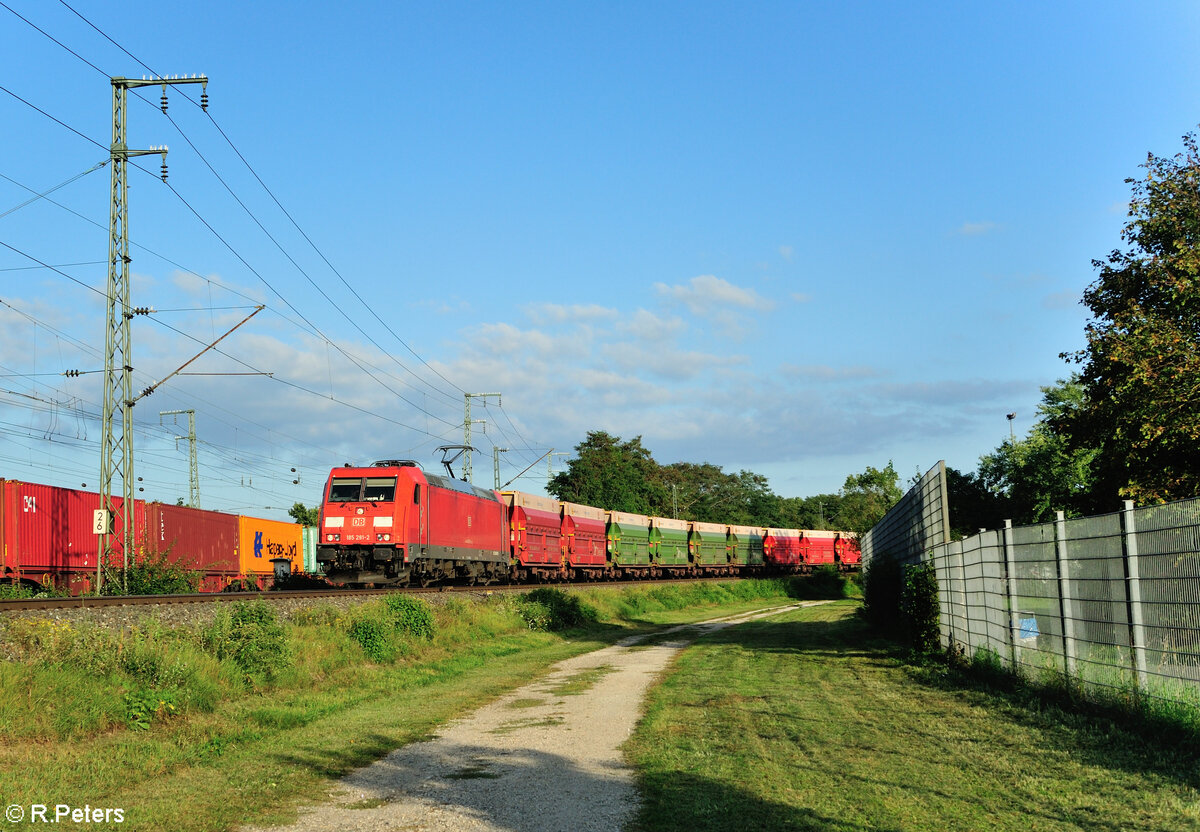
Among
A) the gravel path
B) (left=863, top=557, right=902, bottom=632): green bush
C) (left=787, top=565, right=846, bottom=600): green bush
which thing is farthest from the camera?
(left=787, top=565, right=846, bottom=600): green bush

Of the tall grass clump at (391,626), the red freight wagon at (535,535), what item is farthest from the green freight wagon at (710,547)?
the tall grass clump at (391,626)

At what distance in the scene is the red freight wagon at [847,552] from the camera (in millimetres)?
82606

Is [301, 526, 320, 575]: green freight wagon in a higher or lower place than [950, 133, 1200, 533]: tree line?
lower

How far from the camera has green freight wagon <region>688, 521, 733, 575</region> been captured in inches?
2537

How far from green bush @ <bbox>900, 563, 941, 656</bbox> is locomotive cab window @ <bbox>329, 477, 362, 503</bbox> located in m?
15.2

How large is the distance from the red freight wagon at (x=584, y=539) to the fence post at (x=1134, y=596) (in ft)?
123

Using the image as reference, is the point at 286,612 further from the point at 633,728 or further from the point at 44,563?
the point at 44,563

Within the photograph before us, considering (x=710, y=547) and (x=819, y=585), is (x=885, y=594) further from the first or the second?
(x=819, y=585)

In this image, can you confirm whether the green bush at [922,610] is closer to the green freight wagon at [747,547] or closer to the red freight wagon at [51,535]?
the red freight wagon at [51,535]

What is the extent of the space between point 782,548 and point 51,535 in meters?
56.9

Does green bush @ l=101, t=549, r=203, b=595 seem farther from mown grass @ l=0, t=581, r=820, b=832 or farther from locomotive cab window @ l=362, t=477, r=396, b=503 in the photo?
mown grass @ l=0, t=581, r=820, b=832

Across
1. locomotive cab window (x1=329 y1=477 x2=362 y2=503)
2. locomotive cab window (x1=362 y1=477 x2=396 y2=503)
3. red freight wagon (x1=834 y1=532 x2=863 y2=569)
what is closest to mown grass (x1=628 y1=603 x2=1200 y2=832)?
locomotive cab window (x1=362 y1=477 x2=396 y2=503)

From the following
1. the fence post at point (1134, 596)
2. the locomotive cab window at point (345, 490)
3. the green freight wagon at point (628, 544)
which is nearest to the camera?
the fence post at point (1134, 596)

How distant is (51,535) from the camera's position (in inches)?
1069
